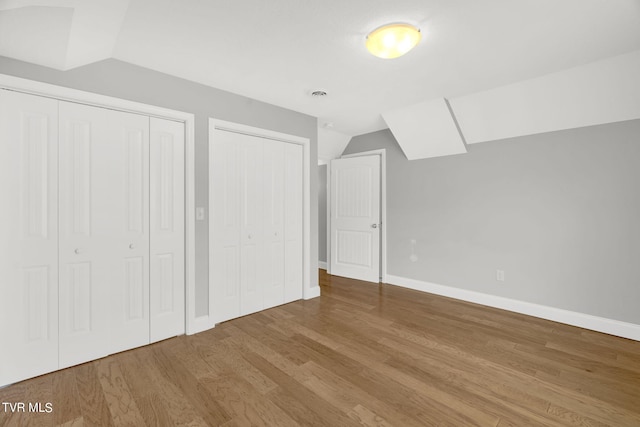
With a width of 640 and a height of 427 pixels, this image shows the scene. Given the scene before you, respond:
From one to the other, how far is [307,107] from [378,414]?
3.10 m

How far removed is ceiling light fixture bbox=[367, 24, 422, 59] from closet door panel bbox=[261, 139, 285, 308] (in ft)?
5.67

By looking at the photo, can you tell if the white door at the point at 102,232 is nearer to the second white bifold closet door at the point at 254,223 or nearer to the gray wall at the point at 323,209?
the second white bifold closet door at the point at 254,223

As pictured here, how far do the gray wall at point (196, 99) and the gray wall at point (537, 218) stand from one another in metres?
2.05

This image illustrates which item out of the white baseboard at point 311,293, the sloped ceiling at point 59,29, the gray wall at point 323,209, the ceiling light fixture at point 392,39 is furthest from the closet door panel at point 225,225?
the gray wall at point 323,209

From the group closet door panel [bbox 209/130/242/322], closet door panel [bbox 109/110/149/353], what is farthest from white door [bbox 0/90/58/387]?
closet door panel [bbox 209/130/242/322]

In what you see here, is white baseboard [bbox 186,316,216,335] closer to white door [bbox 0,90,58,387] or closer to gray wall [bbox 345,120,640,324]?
white door [bbox 0,90,58,387]

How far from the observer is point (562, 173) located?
9.95 ft

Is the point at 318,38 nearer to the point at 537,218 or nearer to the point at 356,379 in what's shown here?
the point at 356,379

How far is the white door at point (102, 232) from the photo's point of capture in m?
2.16

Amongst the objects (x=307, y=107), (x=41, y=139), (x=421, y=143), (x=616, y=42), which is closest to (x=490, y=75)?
(x=616, y=42)

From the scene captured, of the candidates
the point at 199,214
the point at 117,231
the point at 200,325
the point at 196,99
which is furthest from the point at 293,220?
the point at 117,231

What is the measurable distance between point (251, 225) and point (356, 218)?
207 cm

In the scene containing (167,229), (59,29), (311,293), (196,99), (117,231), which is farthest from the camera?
(311,293)

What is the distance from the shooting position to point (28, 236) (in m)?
2.01
